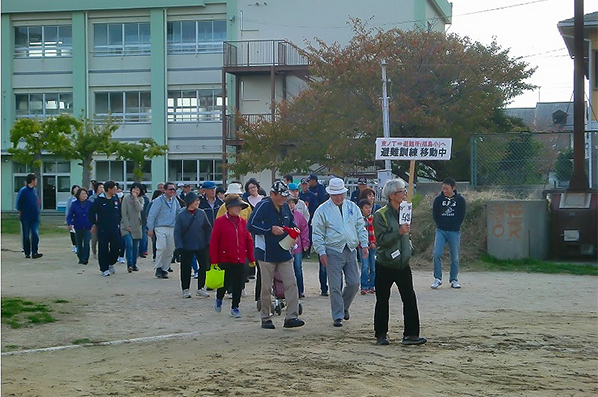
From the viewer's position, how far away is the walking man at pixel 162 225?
661 inches

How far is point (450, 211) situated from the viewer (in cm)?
1480

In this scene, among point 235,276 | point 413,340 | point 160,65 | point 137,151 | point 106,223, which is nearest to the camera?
point 413,340

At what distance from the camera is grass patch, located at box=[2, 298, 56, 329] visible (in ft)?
37.1

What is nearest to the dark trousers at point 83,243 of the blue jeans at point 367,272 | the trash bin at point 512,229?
the blue jeans at point 367,272

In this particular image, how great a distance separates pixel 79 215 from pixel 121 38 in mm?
29918

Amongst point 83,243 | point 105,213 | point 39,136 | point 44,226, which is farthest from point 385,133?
point 39,136

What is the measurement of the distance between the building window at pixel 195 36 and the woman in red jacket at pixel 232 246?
35721 millimetres

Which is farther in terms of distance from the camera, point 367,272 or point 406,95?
point 406,95

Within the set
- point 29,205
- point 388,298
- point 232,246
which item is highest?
point 29,205

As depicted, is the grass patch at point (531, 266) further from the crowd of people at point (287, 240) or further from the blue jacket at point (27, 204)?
the blue jacket at point (27, 204)

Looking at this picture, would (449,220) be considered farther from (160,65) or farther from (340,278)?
(160,65)

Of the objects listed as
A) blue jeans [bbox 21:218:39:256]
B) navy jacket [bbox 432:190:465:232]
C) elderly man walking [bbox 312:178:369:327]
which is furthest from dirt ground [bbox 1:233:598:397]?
blue jeans [bbox 21:218:39:256]

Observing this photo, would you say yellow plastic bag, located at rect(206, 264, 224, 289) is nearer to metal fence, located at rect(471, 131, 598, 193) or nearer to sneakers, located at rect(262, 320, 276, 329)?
sneakers, located at rect(262, 320, 276, 329)

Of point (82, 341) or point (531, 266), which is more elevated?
point (531, 266)
